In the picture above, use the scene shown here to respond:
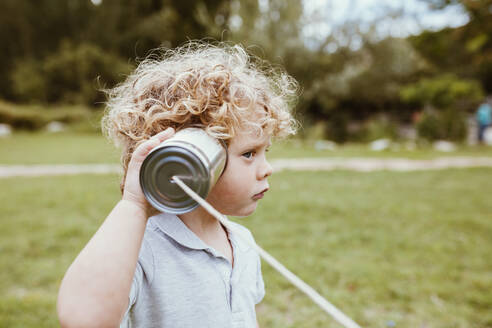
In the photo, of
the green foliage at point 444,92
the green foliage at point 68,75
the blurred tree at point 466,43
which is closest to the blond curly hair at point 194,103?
the blurred tree at point 466,43

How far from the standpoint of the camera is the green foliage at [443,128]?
1530 cm

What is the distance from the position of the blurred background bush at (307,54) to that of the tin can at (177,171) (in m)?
13.2

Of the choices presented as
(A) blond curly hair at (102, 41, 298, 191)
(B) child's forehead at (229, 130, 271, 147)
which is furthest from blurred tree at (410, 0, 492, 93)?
(B) child's forehead at (229, 130, 271, 147)

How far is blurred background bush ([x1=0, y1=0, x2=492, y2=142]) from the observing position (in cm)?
1794

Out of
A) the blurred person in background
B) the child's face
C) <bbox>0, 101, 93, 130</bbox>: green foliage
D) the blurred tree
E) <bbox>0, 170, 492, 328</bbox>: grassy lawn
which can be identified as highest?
the blurred tree

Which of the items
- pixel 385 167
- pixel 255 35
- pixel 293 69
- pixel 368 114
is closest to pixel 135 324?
pixel 385 167

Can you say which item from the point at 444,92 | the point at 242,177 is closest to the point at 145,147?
the point at 242,177

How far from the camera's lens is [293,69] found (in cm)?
1986

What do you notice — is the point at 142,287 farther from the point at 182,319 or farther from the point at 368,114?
the point at 368,114

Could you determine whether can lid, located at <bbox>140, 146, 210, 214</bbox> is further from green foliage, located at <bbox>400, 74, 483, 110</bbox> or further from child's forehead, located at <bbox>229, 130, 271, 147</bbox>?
green foliage, located at <bbox>400, 74, 483, 110</bbox>

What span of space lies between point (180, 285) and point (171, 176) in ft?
1.36

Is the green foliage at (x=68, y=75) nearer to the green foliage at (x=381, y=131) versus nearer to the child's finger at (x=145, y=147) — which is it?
the green foliage at (x=381, y=131)

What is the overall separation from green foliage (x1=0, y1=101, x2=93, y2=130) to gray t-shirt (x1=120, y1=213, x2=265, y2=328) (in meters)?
20.8

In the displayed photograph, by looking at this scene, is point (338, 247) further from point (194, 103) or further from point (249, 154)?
point (194, 103)
